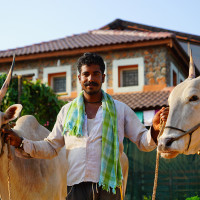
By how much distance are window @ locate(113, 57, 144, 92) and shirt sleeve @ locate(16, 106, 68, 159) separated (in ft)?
42.9

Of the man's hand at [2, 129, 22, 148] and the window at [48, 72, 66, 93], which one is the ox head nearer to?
the man's hand at [2, 129, 22, 148]

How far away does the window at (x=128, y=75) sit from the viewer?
1741 centimetres

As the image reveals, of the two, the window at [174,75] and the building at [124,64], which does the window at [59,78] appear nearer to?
the building at [124,64]

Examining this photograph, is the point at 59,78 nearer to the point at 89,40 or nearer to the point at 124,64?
the point at 89,40

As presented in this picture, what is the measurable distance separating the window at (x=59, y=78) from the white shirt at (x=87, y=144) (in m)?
13.9

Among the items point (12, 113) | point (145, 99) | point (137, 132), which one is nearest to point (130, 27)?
point (145, 99)

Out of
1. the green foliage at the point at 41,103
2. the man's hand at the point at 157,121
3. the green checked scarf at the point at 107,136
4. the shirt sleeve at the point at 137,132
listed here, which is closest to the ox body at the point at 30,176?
the green checked scarf at the point at 107,136

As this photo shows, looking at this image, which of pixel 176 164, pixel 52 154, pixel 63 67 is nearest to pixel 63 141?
pixel 52 154

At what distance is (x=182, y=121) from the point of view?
3.38 meters

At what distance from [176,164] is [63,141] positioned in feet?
18.8

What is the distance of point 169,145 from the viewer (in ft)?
10.6

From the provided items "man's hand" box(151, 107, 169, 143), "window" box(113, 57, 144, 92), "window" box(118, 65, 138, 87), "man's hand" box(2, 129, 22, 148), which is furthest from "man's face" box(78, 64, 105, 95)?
"window" box(118, 65, 138, 87)

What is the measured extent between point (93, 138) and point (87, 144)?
0.23ft

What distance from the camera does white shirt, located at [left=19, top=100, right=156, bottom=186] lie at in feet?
11.8
